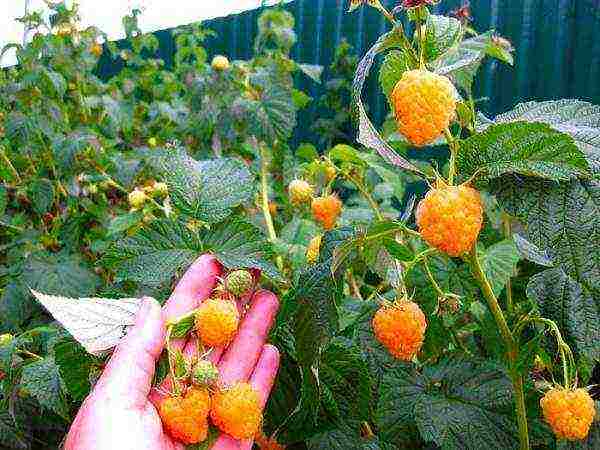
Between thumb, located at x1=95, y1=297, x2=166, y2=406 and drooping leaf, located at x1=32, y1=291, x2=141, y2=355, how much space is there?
0.05 ft

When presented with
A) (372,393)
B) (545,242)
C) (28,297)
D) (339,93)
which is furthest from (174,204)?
(339,93)

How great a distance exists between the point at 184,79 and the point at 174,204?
196cm

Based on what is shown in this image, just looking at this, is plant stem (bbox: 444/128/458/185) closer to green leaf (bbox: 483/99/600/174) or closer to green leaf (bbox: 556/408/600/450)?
green leaf (bbox: 483/99/600/174)

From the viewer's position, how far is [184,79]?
9.36 feet

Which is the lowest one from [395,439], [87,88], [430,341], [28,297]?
[28,297]

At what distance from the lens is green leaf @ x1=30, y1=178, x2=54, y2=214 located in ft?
6.77

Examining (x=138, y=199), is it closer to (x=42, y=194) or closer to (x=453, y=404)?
(x=453, y=404)

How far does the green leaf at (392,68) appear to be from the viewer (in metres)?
0.77

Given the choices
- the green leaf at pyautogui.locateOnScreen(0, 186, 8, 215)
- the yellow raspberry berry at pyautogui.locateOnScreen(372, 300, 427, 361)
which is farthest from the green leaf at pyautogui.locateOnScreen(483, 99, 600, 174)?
the green leaf at pyautogui.locateOnScreen(0, 186, 8, 215)

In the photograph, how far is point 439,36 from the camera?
0.75 meters

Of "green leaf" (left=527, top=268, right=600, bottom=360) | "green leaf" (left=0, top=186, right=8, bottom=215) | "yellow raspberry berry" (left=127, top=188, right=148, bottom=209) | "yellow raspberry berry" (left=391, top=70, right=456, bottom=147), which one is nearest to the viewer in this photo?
"yellow raspberry berry" (left=391, top=70, right=456, bottom=147)

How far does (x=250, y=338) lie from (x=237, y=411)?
0.13 m

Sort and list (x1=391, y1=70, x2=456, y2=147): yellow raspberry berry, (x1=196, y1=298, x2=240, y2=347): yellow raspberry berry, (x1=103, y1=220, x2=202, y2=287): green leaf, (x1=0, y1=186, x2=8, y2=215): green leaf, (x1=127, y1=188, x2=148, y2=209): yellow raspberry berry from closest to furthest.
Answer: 1. (x1=391, y1=70, x2=456, y2=147): yellow raspberry berry
2. (x1=196, y1=298, x2=240, y2=347): yellow raspberry berry
3. (x1=103, y1=220, x2=202, y2=287): green leaf
4. (x1=127, y1=188, x2=148, y2=209): yellow raspberry berry
5. (x1=0, y1=186, x2=8, y2=215): green leaf

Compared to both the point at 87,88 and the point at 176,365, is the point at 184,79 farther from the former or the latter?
the point at 176,365
